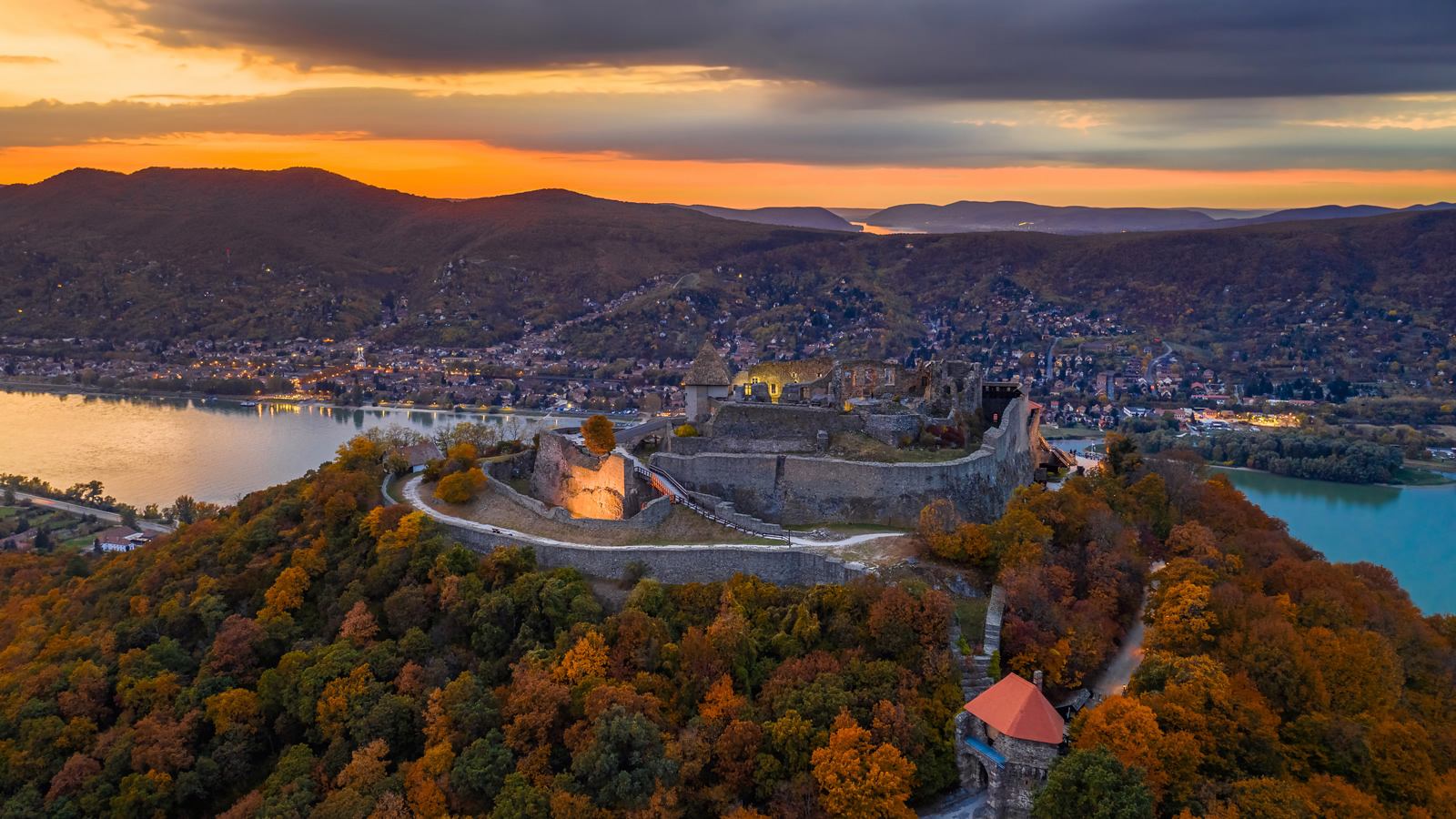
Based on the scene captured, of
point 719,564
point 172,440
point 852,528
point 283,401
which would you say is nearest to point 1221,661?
point 852,528

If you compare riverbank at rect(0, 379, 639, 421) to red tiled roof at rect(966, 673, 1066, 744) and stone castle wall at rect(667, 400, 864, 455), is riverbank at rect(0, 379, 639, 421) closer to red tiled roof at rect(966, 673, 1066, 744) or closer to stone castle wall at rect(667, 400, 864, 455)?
stone castle wall at rect(667, 400, 864, 455)

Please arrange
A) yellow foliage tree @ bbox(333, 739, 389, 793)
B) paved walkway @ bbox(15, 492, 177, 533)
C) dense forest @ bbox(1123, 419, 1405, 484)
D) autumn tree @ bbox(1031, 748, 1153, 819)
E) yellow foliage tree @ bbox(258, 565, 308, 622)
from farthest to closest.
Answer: dense forest @ bbox(1123, 419, 1405, 484), paved walkway @ bbox(15, 492, 177, 533), yellow foliage tree @ bbox(258, 565, 308, 622), yellow foliage tree @ bbox(333, 739, 389, 793), autumn tree @ bbox(1031, 748, 1153, 819)

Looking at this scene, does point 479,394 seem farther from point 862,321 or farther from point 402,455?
point 402,455

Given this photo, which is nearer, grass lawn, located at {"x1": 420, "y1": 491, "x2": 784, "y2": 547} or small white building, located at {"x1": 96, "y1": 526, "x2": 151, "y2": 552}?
grass lawn, located at {"x1": 420, "y1": 491, "x2": 784, "y2": 547}

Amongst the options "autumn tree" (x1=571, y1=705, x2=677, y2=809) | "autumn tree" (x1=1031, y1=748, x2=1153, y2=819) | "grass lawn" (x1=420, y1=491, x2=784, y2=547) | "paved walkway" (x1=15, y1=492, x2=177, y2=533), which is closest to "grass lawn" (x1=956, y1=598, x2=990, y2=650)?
"autumn tree" (x1=1031, y1=748, x2=1153, y2=819)

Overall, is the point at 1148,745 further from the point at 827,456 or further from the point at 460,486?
the point at 460,486

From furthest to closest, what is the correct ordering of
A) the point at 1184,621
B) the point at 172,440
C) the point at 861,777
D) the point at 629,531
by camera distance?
the point at 172,440, the point at 629,531, the point at 1184,621, the point at 861,777

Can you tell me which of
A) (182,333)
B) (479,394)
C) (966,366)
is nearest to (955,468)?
(966,366)
